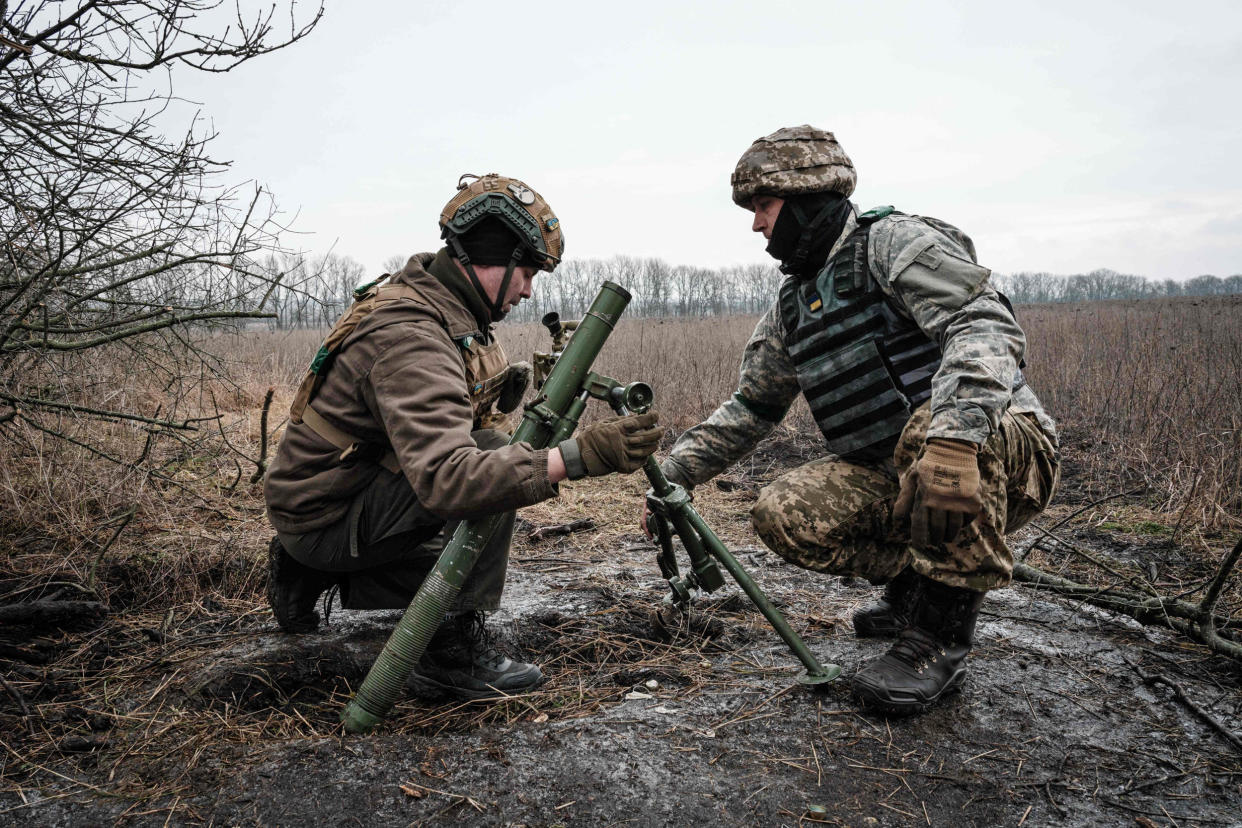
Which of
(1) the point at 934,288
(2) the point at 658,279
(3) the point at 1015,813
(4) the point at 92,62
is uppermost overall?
(2) the point at 658,279

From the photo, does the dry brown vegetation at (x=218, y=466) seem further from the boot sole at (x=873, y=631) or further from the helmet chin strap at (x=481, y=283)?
the boot sole at (x=873, y=631)

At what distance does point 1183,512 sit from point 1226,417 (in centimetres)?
258

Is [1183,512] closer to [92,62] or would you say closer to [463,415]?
[463,415]

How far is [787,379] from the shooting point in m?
3.07

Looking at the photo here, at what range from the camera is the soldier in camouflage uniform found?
86.6 inches

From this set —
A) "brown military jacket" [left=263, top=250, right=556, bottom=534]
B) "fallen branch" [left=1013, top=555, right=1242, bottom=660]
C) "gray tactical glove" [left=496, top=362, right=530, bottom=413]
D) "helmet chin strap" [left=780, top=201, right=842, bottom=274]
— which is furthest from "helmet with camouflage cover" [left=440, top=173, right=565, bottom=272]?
"fallen branch" [left=1013, top=555, right=1242, bottom=660]

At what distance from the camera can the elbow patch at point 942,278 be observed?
2344 mm

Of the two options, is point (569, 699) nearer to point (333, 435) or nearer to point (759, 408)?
point (333, 435)

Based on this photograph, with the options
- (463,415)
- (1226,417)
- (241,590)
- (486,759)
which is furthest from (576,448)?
(1226,417)

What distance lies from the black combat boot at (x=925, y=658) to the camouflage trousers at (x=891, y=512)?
0.44ft

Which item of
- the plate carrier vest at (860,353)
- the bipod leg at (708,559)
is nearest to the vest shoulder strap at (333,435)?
the bipod leg at (708,559)

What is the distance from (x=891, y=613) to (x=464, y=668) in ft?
5.70

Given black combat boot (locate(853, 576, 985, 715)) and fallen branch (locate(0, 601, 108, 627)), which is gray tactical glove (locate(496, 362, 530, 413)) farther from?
fallen branch (locate(0, 601, 108, 627))

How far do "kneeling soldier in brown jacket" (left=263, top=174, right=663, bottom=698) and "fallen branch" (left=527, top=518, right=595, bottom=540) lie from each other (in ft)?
5.90
